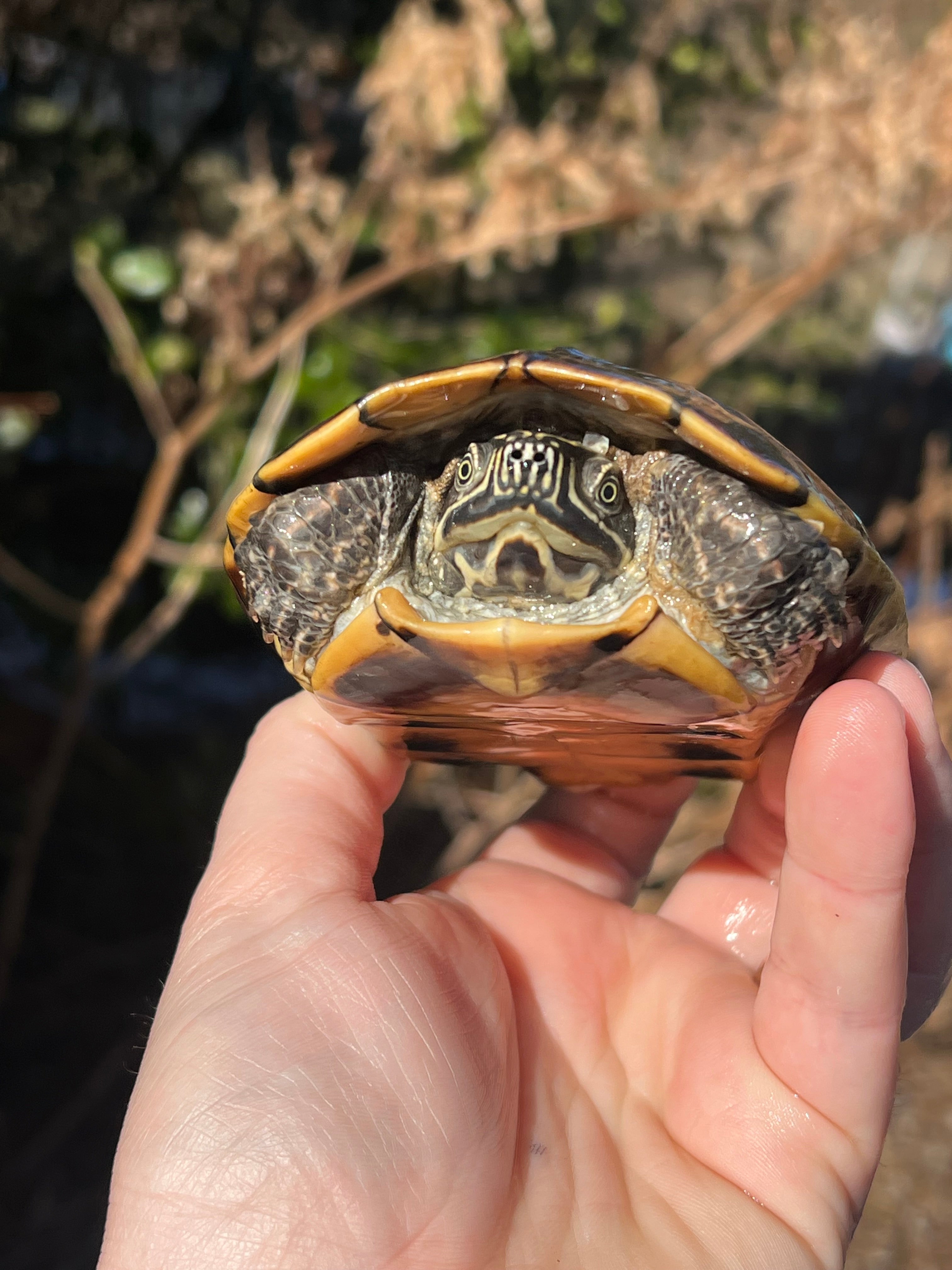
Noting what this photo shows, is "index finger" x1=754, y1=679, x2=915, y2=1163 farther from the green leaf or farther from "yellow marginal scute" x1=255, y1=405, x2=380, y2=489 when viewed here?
the green leaf

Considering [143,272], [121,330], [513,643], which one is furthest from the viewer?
[143,272]

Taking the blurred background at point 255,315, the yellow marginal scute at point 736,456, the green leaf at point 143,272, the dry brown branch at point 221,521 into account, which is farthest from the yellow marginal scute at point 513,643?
the green leaf at point 143,272

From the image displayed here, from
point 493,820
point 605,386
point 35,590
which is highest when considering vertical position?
point 605,386

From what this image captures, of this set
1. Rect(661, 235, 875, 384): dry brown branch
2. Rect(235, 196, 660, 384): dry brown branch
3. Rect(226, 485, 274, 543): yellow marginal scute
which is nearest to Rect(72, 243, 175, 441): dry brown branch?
Rect(235, 196, 660, 384): dry brown branch

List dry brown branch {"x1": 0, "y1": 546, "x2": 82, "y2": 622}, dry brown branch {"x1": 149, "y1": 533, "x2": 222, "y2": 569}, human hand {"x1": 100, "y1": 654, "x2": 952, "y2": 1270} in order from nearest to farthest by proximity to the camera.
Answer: human hand {"x1": 100, "y1": 654, "x2": 952, "y2": 1270} < dry brown branch {"x1": 0, "y1": 546, "x2": 82, "y2": 622} < dry brown branch {"x1": 149, "y1": 533, "x2": 222, "y2": 569}

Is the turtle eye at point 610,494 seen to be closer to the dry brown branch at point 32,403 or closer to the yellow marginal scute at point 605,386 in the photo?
the yellow marginal scute at point 605,386

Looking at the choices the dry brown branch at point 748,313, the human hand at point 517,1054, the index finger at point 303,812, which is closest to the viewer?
the human hand at point 517,1054

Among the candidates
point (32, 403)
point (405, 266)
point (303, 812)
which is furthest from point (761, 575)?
point (32, 403)

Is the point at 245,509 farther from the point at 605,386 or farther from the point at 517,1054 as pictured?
the point at 517,1054
